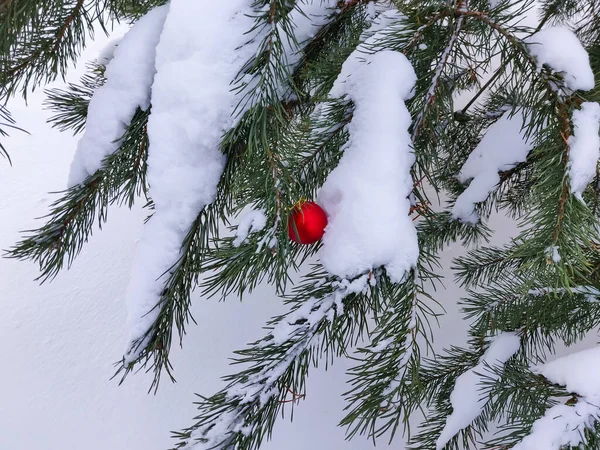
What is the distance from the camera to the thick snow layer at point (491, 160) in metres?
0.76

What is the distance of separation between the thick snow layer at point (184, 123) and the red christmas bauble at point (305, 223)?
8 centimetres

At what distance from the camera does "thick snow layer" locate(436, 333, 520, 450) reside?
68 centimetres

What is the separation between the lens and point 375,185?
1.30ft

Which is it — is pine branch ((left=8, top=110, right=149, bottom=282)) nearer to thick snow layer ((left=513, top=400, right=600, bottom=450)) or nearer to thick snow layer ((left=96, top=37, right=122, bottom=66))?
thick snow layer ((left=96, top=37, right=122, bottom=66))

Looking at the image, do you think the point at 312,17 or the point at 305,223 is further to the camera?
the point at 312,17

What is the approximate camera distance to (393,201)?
394 mm

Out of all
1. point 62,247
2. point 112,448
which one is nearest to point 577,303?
point 62,247

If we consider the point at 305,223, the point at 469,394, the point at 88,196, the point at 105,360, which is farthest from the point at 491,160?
the point at 105,360

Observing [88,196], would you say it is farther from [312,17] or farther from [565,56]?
[565,56]

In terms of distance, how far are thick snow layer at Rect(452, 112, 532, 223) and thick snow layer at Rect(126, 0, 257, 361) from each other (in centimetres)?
53

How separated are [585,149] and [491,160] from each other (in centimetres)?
43

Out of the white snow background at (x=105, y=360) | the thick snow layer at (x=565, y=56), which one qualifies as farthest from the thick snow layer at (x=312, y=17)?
the white snow background at (x=105, y=360)

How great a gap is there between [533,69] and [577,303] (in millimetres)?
410

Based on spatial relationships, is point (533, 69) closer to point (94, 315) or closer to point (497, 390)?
point (497, 390)
